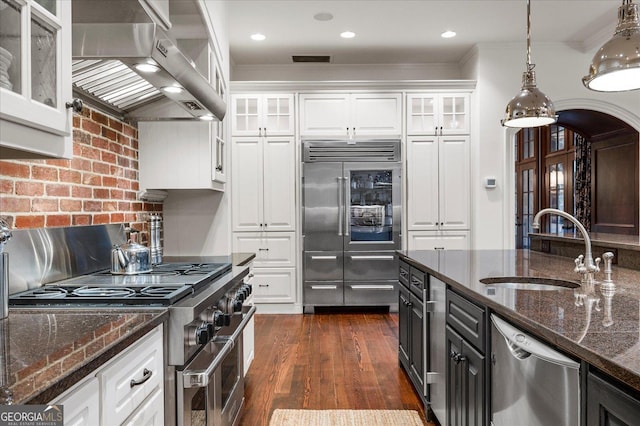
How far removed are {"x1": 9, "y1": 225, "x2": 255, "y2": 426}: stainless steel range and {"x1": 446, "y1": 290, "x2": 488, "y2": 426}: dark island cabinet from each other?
992 mm

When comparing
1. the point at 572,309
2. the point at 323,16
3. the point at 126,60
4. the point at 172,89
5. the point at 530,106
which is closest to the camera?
the point at 572,309

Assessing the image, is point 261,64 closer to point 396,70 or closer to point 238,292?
point 396,70

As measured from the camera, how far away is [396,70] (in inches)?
225

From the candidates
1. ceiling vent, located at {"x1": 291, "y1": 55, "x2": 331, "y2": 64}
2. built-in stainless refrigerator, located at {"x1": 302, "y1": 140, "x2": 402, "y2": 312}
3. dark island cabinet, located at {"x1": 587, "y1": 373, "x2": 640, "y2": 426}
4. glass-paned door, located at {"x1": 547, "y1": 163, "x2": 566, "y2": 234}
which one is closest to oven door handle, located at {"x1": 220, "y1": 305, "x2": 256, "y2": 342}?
dark island cabinet, located at {"x1": 587, "y1": 373, "x2": 640, "y2": 426}

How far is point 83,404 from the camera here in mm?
943

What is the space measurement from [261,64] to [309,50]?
75 centimetres

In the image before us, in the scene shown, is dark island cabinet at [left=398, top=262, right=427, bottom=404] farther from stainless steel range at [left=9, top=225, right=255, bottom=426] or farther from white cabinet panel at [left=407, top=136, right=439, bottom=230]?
white cabinet panel at [left=407, top=136, right=439, bottom=230]

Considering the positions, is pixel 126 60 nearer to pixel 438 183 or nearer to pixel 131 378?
pixel 131 378

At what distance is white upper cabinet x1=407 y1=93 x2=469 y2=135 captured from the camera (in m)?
5.20

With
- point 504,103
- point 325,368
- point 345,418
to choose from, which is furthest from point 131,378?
point 504,103

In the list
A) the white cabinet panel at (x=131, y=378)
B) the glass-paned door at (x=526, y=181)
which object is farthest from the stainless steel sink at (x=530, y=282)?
the glass-paned door at (x=526, y=181)

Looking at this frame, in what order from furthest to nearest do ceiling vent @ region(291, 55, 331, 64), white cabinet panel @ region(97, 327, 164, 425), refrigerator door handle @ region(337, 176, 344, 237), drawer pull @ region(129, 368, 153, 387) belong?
1. ceiling vent @ region(291, 55, 331, 64)
2. refrigerator door handle @ region(337, 176, 344, 237)
3. drawer pull @ region(129, 368, 153, 387)
4. white cabinet panel @ region(97, 327, 164, 425)

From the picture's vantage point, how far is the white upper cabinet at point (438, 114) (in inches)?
205

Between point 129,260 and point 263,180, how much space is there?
3.22m
